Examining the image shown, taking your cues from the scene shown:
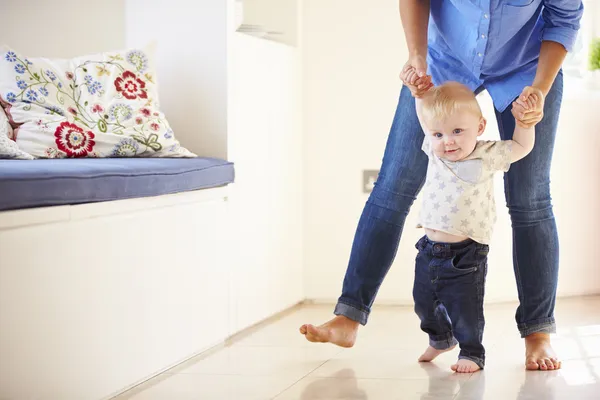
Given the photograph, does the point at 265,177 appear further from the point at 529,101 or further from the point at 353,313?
the point at 529,101

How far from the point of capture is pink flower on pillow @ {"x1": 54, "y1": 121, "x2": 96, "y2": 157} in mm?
2346

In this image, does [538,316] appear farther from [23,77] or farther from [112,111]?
[23,77]

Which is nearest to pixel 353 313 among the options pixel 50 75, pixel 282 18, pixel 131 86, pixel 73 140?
pixel 73 140

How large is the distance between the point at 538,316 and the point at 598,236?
1.42 metres

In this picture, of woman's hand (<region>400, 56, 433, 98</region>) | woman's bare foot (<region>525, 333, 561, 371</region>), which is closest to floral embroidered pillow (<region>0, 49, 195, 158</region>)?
woman's hand (<region>400, 56, 433, 98</region>)

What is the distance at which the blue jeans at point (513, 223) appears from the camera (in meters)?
2.32

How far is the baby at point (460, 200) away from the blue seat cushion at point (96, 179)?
60 cm

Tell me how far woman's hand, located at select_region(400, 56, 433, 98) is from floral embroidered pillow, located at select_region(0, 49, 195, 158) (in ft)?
2.35

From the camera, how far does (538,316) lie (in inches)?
92.2

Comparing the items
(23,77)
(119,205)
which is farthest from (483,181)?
(23,77)

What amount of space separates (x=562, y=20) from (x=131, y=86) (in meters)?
1.16

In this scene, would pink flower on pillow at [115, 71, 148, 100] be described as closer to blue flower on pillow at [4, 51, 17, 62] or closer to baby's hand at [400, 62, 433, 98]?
blue flower on pillow at [4, 51, 17, 62]

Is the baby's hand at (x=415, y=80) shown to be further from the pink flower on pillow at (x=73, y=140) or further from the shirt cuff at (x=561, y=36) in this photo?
the pink flower on pillow at (x=73, y=140)

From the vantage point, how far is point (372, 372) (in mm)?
2266
